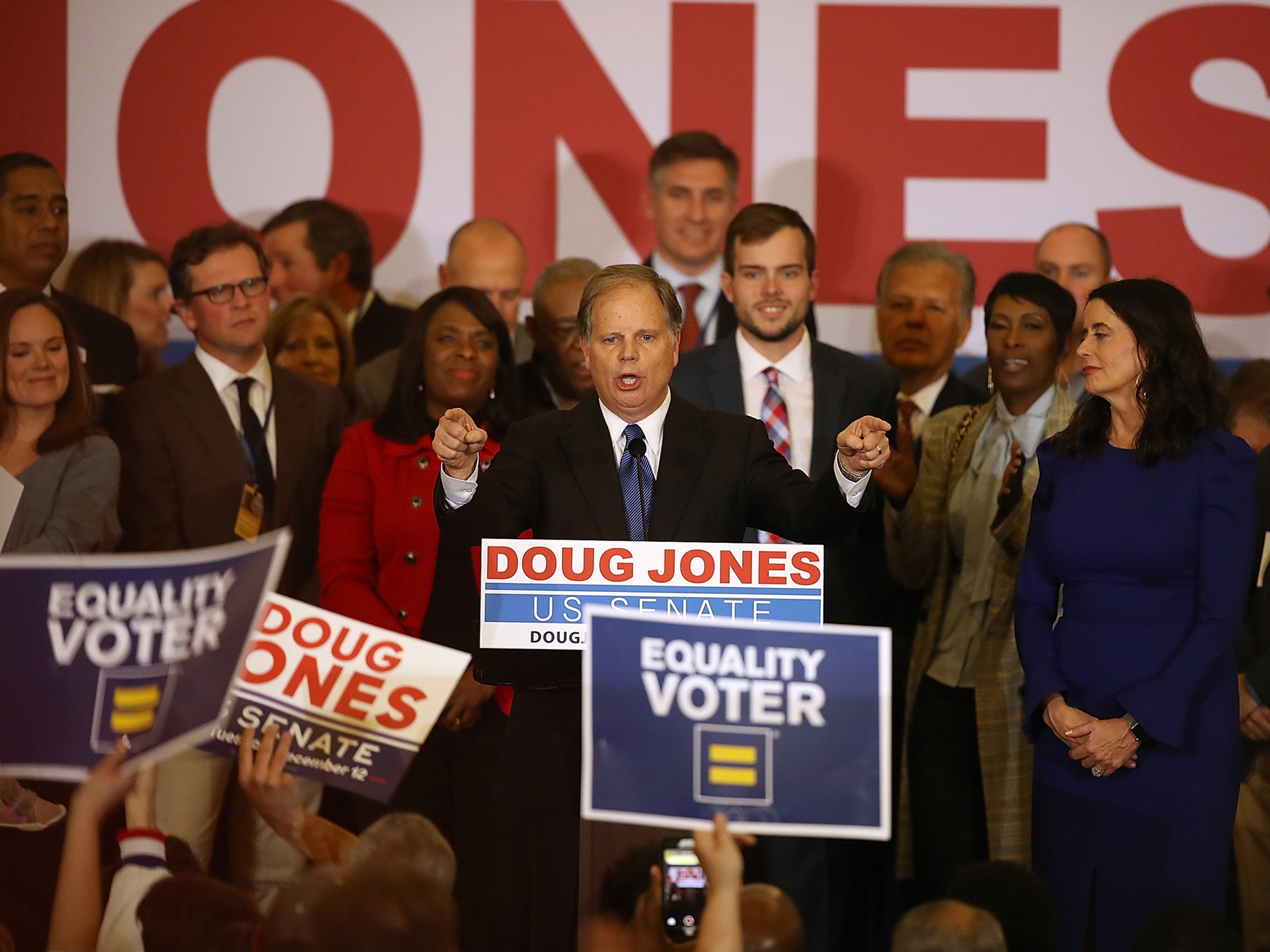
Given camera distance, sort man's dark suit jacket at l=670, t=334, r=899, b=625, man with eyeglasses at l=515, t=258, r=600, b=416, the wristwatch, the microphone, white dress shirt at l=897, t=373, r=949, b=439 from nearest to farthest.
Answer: the microphone < the wristwatch < man's dark suit jacket at l=670, t=334, r=899, b=625 < man with eyeglasses at l=515, t=258, r=600, b=416 < white dress shirt at l=897, t=373, r=949, b=439

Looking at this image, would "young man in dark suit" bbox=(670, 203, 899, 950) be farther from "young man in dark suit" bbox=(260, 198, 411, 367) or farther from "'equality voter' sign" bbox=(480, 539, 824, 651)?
"young man in dark suit" bbox=(260, 198, 411, 367)

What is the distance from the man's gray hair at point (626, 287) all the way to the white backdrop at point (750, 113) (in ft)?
9.45

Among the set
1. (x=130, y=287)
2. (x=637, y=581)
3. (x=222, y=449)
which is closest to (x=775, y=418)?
(x=637, y=581)

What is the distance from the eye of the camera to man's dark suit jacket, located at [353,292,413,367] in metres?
5.04

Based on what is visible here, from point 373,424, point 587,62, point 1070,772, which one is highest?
point 587,62

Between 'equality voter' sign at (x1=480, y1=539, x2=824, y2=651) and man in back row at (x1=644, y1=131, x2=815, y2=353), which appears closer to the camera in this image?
'equality voter' sign at (x1=480, y1=539, x2=824, y2=651)

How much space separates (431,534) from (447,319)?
585 mm

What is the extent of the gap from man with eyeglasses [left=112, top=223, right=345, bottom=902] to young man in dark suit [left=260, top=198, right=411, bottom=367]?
922 mm

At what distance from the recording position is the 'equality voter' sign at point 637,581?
2703mm

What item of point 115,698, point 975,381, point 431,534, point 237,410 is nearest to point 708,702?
point 115,698

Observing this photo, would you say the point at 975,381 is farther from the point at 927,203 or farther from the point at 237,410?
the point at 237,410

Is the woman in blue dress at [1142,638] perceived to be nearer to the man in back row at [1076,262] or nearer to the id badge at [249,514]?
the man in back row at [1076,262]

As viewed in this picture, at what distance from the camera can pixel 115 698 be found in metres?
2.46

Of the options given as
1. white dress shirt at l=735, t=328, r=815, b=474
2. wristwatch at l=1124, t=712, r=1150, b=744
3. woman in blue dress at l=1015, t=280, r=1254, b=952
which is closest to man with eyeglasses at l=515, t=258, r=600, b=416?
white dress shirt at l=735, t=328, r=815, b=474
